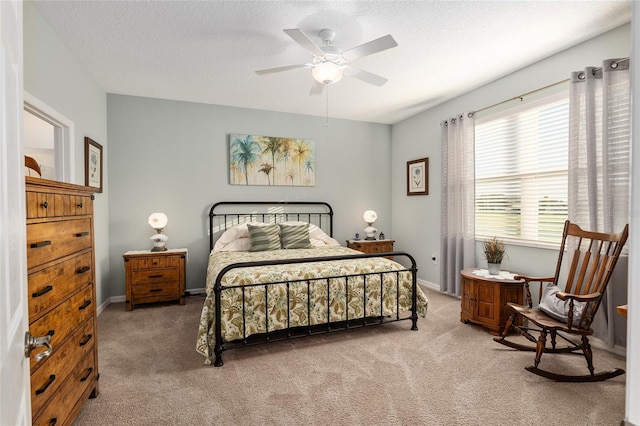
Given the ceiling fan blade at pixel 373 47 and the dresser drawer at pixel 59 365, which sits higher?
the ceiling fan blade at pixel 373 47

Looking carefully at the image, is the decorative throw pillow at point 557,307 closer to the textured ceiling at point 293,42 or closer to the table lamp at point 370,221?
the textured ceiling at point 293,42

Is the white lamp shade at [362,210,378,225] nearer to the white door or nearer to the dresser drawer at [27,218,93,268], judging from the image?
→ the dresser drawer at [27,218,93,268]

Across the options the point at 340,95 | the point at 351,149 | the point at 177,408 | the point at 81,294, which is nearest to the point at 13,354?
the point at 81,294

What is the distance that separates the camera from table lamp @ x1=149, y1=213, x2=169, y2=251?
409 centimetres

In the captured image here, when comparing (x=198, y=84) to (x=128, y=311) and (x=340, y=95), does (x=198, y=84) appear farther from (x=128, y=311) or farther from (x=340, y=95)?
(x=128, y=311)

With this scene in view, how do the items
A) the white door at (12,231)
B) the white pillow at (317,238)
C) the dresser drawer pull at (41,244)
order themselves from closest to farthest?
the white door at (12,231)
the dresser drawer pull at (41,244)
the white pillow at (317,238)

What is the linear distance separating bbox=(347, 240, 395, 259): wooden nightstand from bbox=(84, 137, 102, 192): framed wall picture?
346cm

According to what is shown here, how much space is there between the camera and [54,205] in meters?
1.50

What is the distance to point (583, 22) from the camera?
8.47 feet

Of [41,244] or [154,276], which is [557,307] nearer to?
[41,244]

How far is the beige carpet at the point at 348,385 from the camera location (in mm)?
1884

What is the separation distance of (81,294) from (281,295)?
144cm

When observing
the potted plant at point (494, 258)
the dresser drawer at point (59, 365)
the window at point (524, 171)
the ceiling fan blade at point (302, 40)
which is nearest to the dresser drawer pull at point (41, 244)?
the dresser drawer at point (59, 365)

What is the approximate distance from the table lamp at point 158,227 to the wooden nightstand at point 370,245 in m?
2.69
